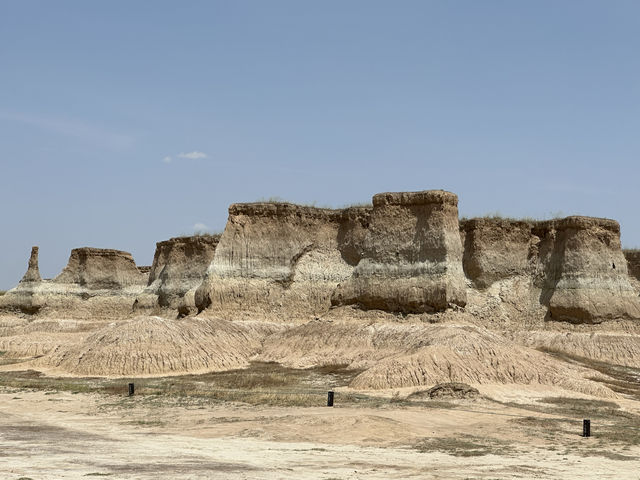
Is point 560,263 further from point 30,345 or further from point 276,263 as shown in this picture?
point 30,345

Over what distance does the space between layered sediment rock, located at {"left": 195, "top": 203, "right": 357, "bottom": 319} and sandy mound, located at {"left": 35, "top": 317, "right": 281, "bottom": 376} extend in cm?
529

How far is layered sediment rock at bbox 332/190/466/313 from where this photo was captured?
134 ft

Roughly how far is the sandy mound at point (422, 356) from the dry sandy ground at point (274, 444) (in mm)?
5119

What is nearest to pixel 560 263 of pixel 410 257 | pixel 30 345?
pixel 410 257

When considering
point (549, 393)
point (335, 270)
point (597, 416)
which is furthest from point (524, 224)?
point (597, 416)

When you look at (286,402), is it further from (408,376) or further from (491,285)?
(491,285)

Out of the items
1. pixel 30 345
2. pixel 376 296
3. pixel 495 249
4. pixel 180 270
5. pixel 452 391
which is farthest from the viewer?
pixel 180 270

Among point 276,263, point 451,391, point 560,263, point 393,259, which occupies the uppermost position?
point 560,263

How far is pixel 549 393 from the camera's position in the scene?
29109 mm

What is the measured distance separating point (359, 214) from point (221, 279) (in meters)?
8.73

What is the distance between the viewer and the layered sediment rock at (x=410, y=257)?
40.9 metres

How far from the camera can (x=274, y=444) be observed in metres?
18.0

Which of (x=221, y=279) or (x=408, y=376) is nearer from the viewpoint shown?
(x=408, y=376)

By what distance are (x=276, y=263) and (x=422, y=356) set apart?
17.2 m
